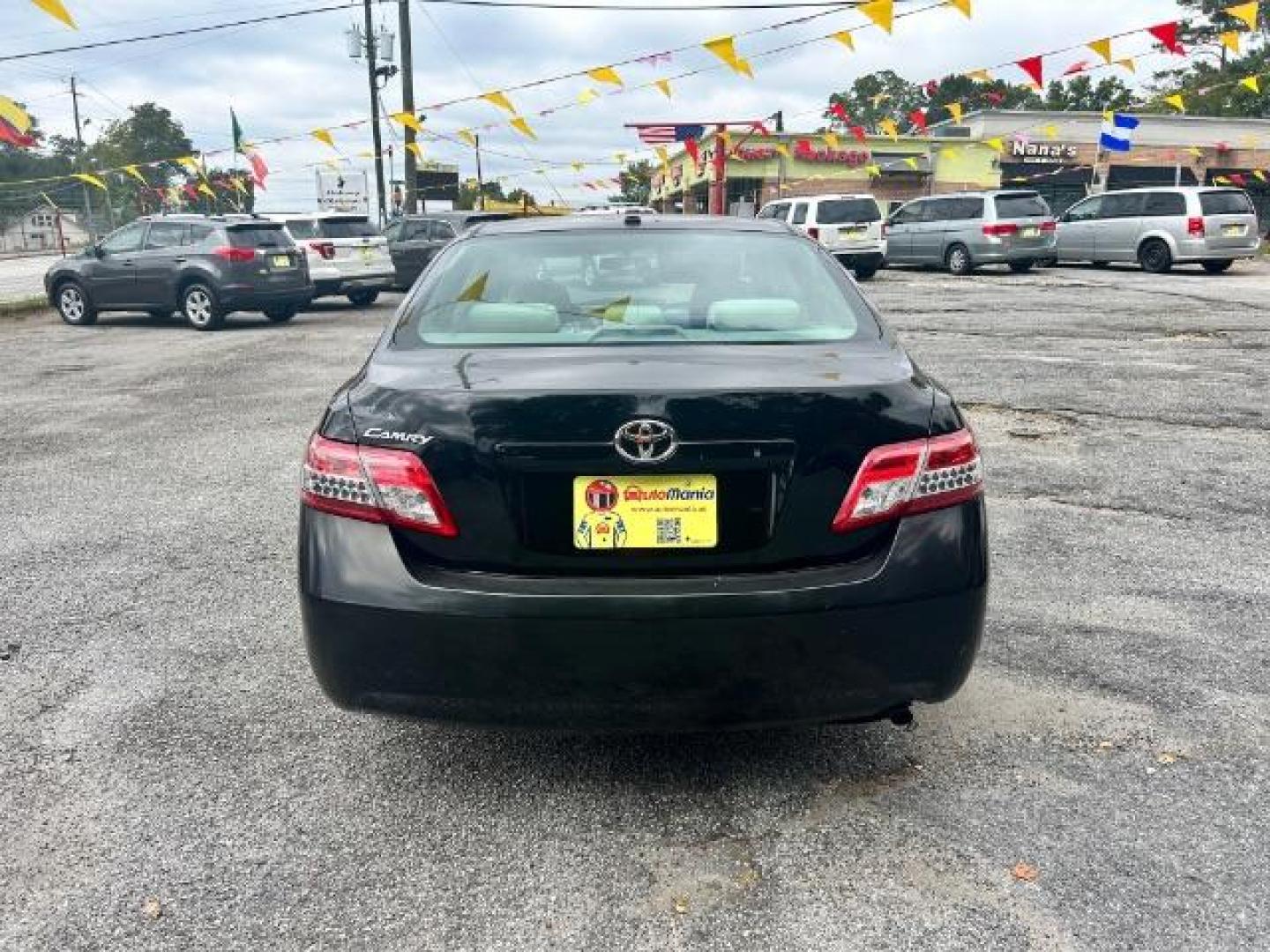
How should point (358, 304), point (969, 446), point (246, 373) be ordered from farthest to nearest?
point (358, 304)
point (246, 373)
point (969, 446)

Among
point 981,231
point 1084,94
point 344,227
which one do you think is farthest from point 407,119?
point 1084,94

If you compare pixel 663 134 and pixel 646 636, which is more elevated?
pixel 663 134

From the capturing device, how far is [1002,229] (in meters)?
21.5

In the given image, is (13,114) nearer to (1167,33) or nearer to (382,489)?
(382,489)

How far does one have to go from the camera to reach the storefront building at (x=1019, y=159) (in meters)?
44.4

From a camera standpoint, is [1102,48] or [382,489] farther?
[1102,48]

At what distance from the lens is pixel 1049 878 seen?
2410 millimetres

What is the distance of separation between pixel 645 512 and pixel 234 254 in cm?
1427

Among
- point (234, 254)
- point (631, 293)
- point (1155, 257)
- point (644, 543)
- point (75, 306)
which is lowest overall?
point (644, 543)

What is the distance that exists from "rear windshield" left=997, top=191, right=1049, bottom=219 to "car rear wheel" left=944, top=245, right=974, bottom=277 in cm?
107

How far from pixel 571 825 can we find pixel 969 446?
55.0 inches

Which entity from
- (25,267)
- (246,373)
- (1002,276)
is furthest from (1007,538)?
(25,267)

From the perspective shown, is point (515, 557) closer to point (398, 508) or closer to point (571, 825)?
point (398, 508)

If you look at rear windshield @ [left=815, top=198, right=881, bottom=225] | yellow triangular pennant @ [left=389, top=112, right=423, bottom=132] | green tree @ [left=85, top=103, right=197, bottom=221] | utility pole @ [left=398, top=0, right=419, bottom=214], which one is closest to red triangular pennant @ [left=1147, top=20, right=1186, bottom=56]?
rear windshield @ [left=815, top=198, right=881, bottom=225]
